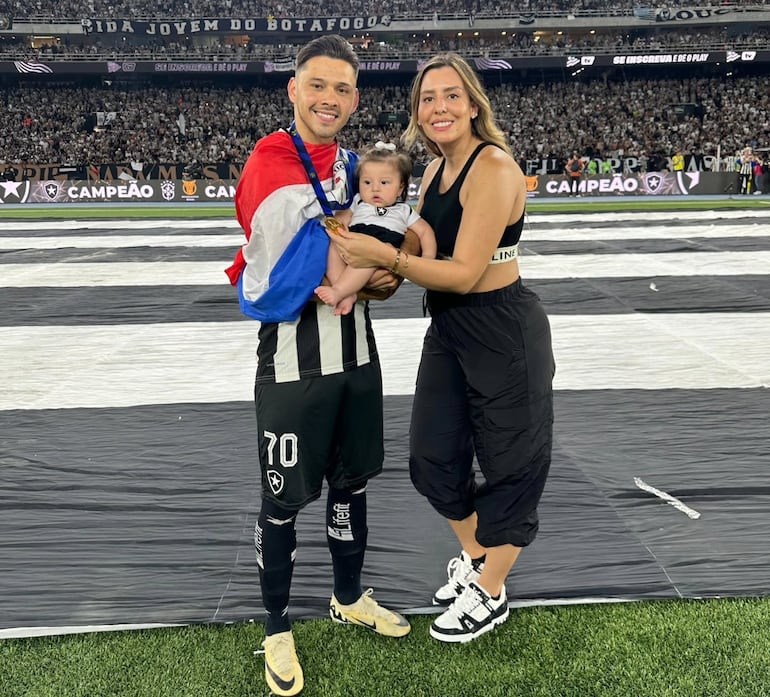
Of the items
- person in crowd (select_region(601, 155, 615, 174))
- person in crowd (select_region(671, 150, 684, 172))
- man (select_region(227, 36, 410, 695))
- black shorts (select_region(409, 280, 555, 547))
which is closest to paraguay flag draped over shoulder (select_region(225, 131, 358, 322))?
man (select_region(227, 36, 410, 695))

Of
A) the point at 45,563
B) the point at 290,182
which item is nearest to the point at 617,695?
the point at 290,182

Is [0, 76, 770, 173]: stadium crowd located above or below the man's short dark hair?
above

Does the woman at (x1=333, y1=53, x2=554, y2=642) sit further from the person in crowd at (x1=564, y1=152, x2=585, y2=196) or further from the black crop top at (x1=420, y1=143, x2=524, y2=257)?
the person in crowd at (x1=564, y1=152, x2=585, y2=196)

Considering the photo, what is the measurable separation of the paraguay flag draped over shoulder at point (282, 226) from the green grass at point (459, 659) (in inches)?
49.5

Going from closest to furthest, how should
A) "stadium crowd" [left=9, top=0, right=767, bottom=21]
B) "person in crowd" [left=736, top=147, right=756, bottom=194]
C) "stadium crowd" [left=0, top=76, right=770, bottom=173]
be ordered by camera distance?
"person in crowd" [left=736, top=147, right=756, bottom=194]
"stadium crowd" [left=0, top=76, right=770, bottom=173]
"stadium crowd" [left=9, top=0, right=767, bottom=21]

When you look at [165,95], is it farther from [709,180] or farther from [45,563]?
[45,563]

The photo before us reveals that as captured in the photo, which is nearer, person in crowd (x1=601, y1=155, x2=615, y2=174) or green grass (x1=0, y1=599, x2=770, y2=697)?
green grass (x1=0, y1=599, x2=770, y2=697)

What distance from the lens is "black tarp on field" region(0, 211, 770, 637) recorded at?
295cm

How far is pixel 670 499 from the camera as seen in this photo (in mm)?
3559

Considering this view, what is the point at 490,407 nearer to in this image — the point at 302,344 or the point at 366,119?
the point at 302,344

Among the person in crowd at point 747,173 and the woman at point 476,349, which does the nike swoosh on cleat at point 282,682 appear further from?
the person in crowd at point 747,173

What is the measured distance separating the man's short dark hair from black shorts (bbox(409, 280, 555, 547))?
0.91 m

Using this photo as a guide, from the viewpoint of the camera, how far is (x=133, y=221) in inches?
651

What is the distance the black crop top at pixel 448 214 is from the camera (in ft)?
8.02
